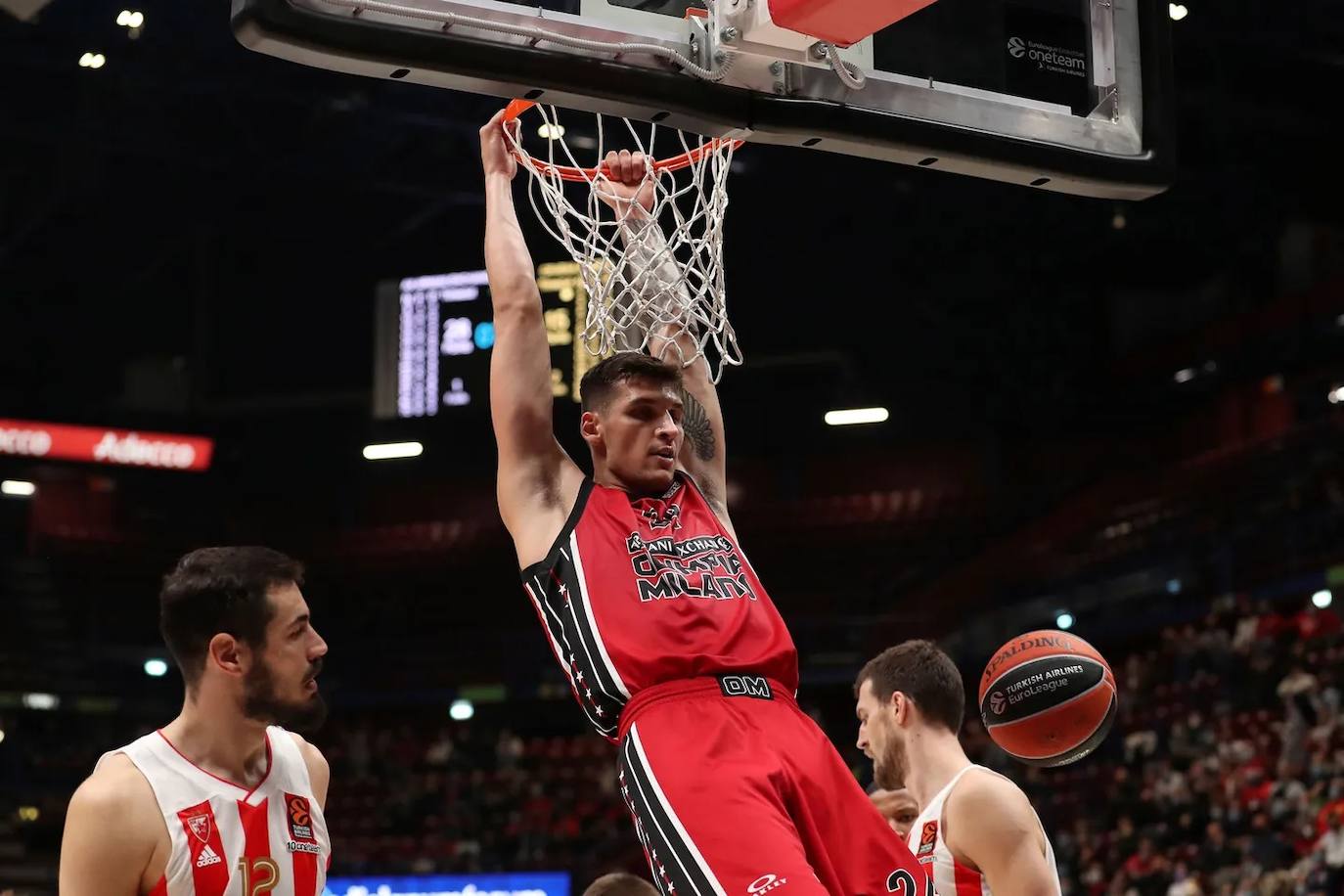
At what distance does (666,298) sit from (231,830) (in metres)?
2.10

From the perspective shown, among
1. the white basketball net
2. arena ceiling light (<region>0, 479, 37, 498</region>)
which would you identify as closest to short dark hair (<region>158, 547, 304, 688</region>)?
the white basketball net

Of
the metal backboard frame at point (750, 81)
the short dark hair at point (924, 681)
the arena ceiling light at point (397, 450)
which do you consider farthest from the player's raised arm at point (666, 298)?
the arena ceiling light at point (397, 450)

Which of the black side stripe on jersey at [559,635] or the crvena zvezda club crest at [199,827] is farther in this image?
the black side stripe on jersey at [559,635]

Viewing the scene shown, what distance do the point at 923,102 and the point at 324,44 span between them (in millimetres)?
1580

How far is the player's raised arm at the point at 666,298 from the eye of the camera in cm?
453

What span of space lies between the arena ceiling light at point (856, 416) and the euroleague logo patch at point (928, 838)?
17.2 metres

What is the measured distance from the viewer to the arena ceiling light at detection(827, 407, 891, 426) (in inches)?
851

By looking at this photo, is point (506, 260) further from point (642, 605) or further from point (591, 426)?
point (642, 605)

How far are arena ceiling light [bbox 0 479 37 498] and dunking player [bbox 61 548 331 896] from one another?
759 inches

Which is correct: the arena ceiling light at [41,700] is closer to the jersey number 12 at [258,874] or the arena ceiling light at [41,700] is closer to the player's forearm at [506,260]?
the player's forearm at [506,260]

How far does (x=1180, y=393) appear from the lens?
2241 cm

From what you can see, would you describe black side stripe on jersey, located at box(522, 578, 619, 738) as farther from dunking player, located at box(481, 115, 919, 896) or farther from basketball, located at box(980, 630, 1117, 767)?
basketball, located at box(980, 630, 1117, 767)

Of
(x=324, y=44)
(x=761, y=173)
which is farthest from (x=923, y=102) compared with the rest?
(x=761, y=173)

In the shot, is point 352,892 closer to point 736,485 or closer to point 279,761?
point 736,485
